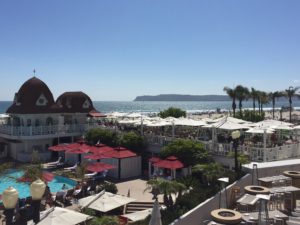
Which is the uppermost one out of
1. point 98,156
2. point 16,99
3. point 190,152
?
point 16,99

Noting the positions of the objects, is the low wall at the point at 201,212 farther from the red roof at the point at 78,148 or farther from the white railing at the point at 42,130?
the white railing at the point at 42,130

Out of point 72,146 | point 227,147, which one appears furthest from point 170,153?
point 72,146

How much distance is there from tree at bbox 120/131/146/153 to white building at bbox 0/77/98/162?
9.49 metres

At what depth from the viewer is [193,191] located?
14.4 m

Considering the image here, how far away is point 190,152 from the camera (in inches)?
770

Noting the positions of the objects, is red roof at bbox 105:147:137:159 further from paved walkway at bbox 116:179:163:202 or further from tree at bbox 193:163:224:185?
tree at bbox 193:163:224:185

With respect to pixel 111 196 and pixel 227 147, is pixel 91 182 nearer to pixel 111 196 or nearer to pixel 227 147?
pixel 111 196

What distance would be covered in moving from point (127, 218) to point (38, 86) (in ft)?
74.8

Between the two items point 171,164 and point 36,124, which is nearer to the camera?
point 171,164

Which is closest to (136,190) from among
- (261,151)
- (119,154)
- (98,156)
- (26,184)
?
(119,154)

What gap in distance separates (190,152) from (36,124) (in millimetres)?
18781

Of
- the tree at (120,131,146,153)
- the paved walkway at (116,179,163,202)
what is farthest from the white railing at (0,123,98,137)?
the paved walkway at (116,179,163,202)

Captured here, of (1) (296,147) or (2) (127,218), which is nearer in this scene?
(2) (127,218)

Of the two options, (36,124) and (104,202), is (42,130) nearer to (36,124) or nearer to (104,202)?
(36,124)
